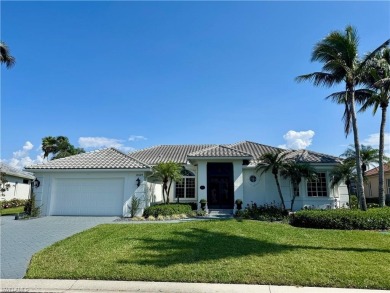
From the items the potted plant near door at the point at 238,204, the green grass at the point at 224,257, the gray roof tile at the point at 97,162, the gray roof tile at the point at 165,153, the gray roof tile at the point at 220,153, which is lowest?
the green grass at the point at 224,257

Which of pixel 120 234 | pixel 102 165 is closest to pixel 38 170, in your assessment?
pixel 102 165

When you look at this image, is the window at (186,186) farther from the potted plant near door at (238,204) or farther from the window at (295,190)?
the window at (295,190)

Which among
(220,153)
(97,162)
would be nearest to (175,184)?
(220,153)

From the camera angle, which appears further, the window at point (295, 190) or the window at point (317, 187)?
the window at point (317, 187)

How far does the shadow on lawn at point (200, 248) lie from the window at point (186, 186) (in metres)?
12.1

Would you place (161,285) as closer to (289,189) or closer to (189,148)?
(289,189)

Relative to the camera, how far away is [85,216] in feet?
57.9

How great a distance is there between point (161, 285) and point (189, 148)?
23313 mm

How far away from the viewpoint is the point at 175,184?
22.9 m

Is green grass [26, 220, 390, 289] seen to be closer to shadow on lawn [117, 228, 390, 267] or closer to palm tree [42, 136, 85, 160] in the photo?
shadow on lawn [117, 228, 390, 267]

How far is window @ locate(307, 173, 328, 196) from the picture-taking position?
66.5 ft

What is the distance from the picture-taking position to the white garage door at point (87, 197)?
1806 cm

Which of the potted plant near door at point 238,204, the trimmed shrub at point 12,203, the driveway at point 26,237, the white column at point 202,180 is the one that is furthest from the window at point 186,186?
the trimmed shrub at point 12,203

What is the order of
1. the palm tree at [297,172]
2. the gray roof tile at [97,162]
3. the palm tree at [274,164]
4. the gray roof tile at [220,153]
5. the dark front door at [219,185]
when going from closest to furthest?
the palm tree at [297,172] < the gray roof tile at [97,162] < the palm tree at [274,164] < the gray roof tile at [220,153] < the dark front door at [219,185]
